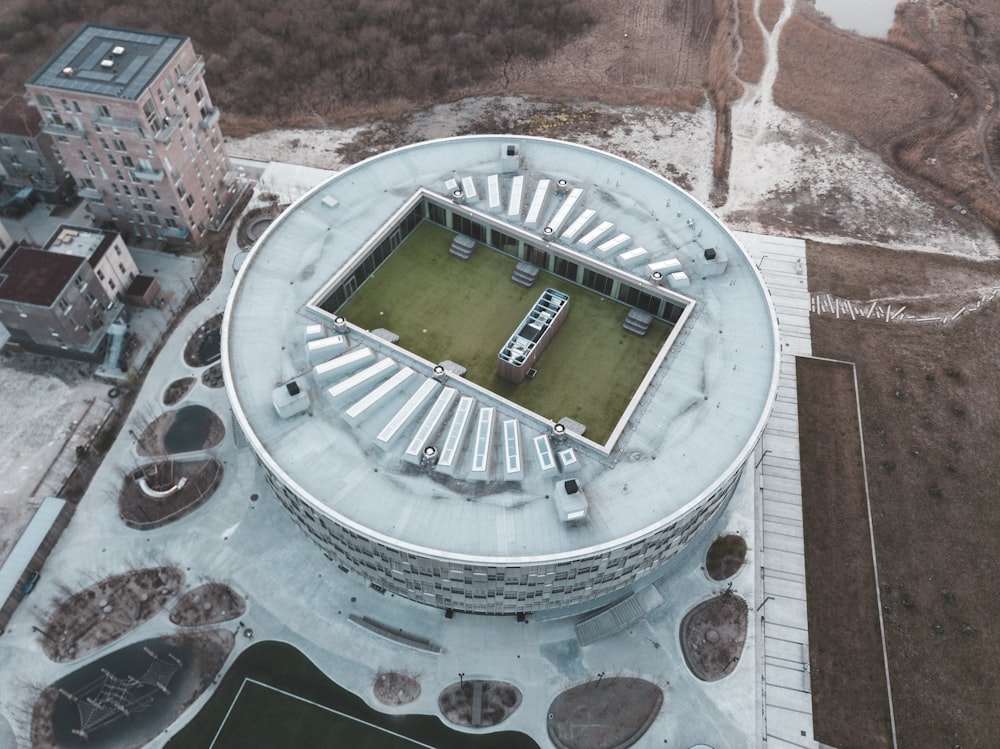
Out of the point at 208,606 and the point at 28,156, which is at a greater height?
the point at 28,156

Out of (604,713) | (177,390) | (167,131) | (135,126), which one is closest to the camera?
(604,713)

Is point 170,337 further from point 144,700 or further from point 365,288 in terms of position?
point 144,700

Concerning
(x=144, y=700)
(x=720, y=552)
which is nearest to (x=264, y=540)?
(x=144, y=700)

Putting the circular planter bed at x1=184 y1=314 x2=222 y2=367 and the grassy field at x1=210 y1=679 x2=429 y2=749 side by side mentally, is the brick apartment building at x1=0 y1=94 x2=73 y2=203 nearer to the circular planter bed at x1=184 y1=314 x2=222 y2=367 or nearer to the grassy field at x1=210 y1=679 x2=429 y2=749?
the circular planter bed at x1=184 y1=314 x2=222 y2=367

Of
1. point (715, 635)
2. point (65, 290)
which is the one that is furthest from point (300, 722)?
point (65, 290)

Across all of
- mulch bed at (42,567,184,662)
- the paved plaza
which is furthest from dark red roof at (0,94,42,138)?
mulch bed at (42,567,184,662)

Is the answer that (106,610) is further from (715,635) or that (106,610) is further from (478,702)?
(715,635)
